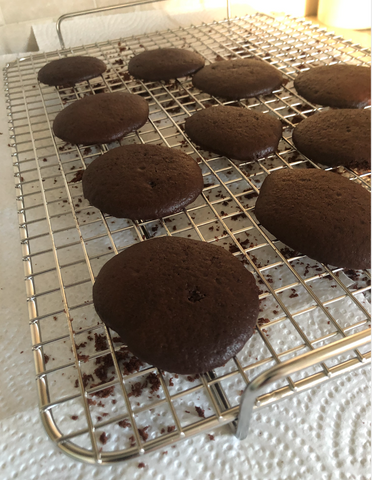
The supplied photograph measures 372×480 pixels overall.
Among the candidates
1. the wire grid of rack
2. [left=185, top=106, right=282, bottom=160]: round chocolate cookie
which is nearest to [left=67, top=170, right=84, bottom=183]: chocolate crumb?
the wire grid of rack

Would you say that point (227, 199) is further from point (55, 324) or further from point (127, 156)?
point (55, 324)

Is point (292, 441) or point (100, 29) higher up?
point (100, 29)

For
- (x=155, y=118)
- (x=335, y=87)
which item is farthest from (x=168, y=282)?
(x=335, y=87)

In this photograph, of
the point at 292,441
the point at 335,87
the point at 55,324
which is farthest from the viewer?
the point at 335,87

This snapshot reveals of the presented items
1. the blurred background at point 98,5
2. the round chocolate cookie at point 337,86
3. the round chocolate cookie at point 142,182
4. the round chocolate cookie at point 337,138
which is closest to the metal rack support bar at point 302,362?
the round chocolate cookie at point 142,182

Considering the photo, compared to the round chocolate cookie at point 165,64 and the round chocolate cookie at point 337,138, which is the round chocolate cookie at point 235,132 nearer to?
the round chocolate cookie at point 337,138

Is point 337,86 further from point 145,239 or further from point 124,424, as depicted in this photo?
point 124,424

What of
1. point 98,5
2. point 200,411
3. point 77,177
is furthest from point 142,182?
point 98,5
